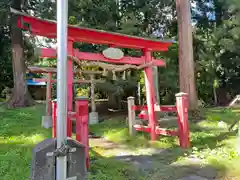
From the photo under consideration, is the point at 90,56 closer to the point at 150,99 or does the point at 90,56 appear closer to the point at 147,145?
the point at 150,99

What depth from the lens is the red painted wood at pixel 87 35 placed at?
160 inches

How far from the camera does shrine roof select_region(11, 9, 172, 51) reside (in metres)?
4.05

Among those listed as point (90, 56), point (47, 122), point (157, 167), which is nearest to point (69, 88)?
point (90, 56)

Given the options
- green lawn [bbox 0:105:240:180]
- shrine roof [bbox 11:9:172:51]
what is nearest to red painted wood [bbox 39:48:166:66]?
shrine roof [bbox 11:9:172:51]

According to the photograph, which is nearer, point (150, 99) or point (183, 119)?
point (183, 119)

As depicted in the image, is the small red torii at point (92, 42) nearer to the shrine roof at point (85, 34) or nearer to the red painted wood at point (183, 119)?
the shrine roof at point (85, 34)

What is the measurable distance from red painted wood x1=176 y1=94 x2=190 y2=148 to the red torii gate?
824mm

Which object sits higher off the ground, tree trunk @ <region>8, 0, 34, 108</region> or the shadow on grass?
tree trunk @ <region>8, 0, 34, 108</region>

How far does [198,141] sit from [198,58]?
24.0 ft

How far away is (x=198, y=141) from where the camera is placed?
17.3ft

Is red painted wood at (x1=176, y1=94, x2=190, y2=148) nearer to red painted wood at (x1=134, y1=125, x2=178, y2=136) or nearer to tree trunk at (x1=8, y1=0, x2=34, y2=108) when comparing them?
red painted wood at (x1=134, y1=125, x2=178, y2=136)

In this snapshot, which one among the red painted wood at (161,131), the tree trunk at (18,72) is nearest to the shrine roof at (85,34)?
the red painted wood at (161,131)

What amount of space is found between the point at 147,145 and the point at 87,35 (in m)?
2.75

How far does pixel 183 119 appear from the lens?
15.5 ft
